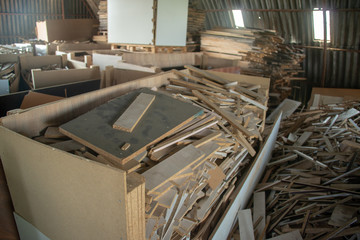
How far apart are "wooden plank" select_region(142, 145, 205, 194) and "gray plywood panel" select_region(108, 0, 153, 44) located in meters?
6.35

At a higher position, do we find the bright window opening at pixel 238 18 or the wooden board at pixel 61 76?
the bright window opening at pixel 238 18

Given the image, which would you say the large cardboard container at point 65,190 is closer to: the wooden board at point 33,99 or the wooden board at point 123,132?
the wooden board at point 123,132

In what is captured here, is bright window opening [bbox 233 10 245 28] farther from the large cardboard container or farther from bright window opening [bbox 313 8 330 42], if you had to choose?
the large cardboard container

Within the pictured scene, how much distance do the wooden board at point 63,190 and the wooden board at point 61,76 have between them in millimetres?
2780

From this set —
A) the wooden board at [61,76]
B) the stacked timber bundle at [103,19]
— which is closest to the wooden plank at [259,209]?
the wooden board at [61,76]

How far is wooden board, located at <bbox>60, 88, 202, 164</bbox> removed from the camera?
7.48 feet

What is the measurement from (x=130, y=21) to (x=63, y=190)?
25.9 ft

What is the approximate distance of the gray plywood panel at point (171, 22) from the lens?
8.35 meters

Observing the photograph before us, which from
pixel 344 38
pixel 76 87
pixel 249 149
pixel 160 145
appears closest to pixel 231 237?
pixel 249 149

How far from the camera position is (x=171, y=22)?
28.8 ft

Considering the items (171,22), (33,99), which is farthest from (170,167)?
(171,22)

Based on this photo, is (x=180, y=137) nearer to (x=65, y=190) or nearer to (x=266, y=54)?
(x=65, y=190)

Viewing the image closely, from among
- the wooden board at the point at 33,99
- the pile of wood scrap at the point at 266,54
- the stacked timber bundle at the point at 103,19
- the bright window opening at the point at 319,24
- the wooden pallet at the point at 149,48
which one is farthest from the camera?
the stacked timber bundle at the point at 103,19

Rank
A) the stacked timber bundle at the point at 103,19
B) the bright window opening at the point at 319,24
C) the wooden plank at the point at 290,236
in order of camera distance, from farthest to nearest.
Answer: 1. the stacked timber bundle at the point at 103,19
2. the bright window opening at the point at 319,24
3. the wooden plank at the point at 290,236
